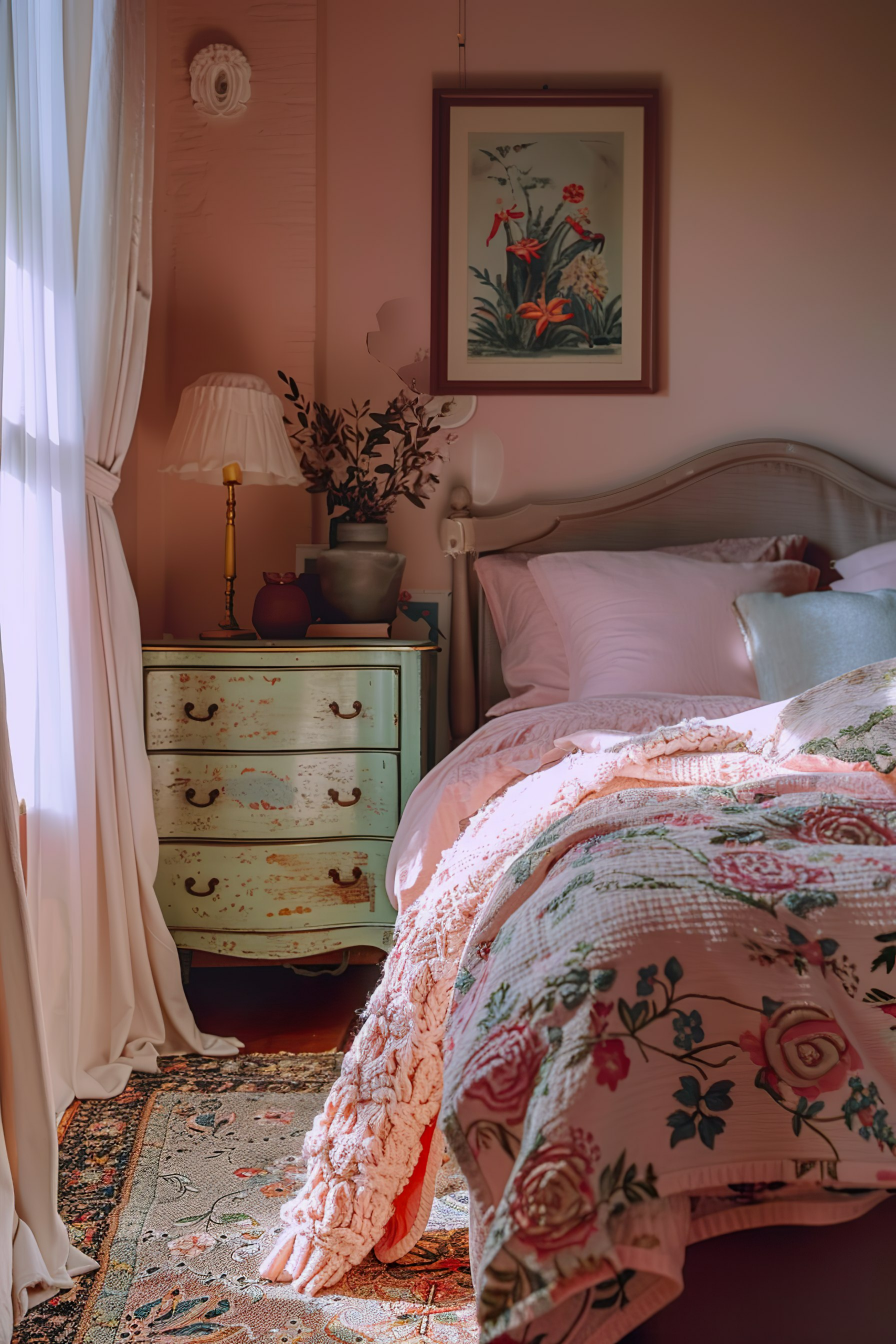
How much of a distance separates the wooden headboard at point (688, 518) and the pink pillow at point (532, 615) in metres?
0.04

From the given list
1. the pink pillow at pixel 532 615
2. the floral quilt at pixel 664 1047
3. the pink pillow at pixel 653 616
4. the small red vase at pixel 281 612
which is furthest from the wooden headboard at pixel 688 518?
the floral quilt at pixel 664 1047

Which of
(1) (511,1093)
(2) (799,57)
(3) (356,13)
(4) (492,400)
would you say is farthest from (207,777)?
(2) (799,57)

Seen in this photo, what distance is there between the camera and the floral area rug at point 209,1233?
1271 mm

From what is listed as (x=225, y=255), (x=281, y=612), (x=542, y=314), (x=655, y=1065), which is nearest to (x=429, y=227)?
(x=542, y=314)

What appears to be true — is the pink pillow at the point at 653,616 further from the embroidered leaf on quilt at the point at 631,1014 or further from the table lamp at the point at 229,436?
Answer: the embroidered leaf on quilt at the point at 631,1014

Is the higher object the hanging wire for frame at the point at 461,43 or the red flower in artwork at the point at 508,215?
the hanging wire for frame at the point at 461,43

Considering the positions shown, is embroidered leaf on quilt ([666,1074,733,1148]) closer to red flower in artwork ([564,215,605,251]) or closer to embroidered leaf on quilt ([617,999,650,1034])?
embroidered leaf on quilt ([617,999,650,1034])

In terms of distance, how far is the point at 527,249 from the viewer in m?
2.81

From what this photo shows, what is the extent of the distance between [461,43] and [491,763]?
2.05 m

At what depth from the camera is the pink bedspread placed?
6.15 ft

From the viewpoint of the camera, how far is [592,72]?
2801 millimetres

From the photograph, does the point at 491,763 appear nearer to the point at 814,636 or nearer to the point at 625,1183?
the point at 814,636

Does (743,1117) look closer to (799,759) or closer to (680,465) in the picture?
(799,759)

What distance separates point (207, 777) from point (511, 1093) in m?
1.61
